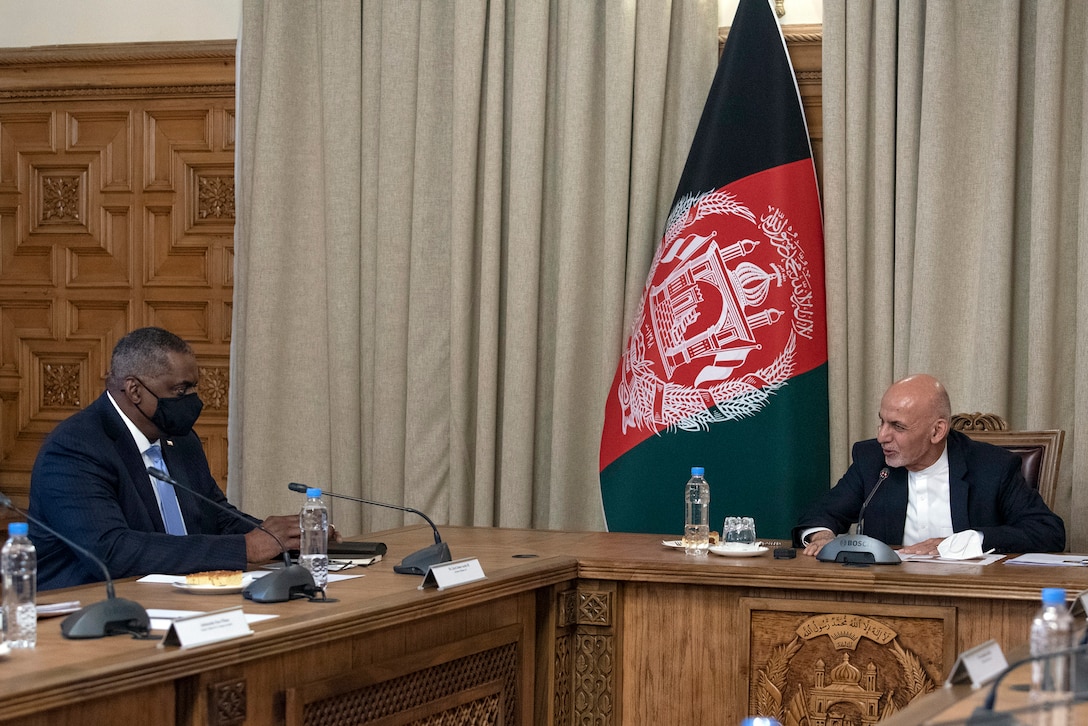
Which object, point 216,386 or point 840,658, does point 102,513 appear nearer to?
point 840,658

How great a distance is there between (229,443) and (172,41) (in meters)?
1.70

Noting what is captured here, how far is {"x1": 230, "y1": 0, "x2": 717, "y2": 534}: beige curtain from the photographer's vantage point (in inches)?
193

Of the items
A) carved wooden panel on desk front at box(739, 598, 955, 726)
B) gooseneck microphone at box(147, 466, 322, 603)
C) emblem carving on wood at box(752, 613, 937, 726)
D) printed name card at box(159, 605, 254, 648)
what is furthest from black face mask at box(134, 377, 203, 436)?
emblem carving on wood at box(752, 613, 937, 726)

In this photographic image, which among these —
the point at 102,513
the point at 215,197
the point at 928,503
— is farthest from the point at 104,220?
the point at 928,503

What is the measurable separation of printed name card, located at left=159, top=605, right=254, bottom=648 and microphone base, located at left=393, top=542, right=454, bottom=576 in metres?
0.78

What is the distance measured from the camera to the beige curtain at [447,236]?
16.1 ft

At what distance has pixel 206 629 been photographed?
6.90 ft

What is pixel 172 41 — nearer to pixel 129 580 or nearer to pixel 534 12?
pixel 534 12

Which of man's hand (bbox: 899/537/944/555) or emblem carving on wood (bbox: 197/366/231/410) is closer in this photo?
man's hand (bbox: 899/537/944/555)

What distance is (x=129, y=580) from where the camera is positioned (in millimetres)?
2822

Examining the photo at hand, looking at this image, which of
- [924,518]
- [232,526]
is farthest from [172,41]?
[924,518]

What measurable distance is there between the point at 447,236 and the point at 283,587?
280cm

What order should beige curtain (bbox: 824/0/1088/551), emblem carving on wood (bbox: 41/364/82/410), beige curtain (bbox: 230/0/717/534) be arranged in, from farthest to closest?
1. emblem carving on wood (bbox: 41/364/82/410)
2. beige curtain (bbox: 230/0/717/534)
3. beige curtain (bbox: 824/0/1088/551)

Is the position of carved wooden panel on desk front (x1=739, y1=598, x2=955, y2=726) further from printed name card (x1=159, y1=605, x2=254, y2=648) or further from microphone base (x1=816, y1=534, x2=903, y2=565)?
printed name card (x1=159, y1=605, x2=254, y2=648)
